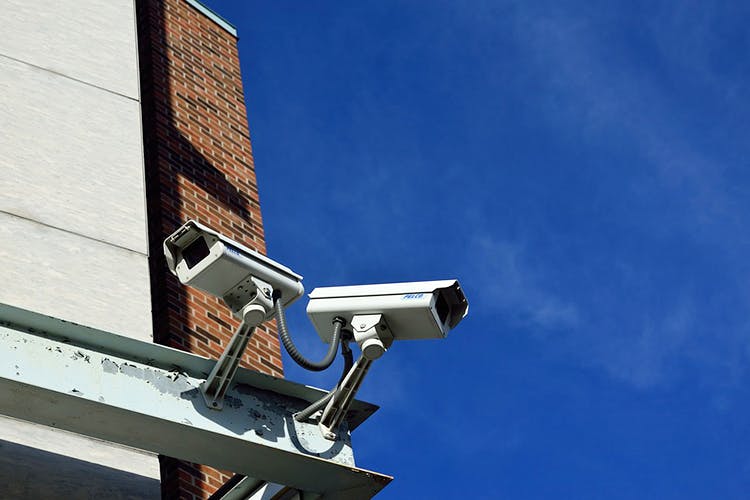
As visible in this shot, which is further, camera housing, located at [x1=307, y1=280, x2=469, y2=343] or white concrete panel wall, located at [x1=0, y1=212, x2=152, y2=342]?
white concrete panel wall, located at [x1=0, y1=212, x2=152, y2=342]

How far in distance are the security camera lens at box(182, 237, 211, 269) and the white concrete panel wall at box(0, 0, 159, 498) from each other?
114 centimetres

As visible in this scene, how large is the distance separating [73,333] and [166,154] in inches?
154

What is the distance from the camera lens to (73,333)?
3943mm

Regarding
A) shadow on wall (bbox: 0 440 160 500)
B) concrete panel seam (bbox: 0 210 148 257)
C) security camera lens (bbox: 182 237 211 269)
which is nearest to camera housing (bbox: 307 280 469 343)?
security camera lens (bbox: 182 237 211 269)

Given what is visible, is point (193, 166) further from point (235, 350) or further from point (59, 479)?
point (235, 350)

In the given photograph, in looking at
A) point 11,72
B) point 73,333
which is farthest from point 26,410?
point 11,72

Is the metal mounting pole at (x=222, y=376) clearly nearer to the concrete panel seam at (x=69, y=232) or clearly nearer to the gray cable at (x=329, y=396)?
the gray cable at (x=329, y=396)

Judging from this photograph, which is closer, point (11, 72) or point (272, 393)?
point (272, 393)

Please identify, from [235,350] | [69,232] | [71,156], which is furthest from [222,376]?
[71,156]

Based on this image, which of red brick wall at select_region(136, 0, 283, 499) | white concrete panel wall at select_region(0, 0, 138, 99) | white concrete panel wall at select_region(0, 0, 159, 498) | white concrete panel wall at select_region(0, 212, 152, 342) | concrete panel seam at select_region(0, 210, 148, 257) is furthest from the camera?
white concrete panel wall at select_region(0, 0, 138, 99)

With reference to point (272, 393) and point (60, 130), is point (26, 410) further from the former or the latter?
point (60, 130)

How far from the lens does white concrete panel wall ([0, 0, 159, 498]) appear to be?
4.73 m

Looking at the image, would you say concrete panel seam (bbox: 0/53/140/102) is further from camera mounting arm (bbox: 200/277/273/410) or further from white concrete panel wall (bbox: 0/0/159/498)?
camera mounting arm (bbox: 200/277/273/410)

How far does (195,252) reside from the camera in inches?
157
